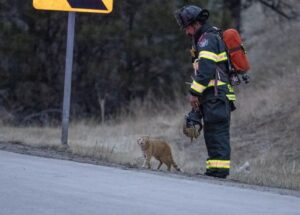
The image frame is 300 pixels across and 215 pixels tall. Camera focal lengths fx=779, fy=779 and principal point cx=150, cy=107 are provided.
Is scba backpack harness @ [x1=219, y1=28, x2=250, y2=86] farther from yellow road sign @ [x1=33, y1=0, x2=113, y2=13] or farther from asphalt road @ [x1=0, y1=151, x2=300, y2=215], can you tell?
yellow road sign @ [x1=33, y1=0, x2=113, y2=13]

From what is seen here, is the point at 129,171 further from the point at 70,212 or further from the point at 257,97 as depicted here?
the point at 257,97

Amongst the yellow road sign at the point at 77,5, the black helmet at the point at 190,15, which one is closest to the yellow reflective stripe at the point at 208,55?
the black helmet at the point at 190,15

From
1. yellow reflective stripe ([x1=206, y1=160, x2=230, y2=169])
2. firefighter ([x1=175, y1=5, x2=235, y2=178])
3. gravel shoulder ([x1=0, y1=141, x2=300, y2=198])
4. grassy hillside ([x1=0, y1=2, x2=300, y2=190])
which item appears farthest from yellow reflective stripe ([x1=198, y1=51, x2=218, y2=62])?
grassy hillside ([x1=0, y1=2, x2=300, y2=190])

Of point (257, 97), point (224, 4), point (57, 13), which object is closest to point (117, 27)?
point (57, 13)

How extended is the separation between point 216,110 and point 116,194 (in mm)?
2284

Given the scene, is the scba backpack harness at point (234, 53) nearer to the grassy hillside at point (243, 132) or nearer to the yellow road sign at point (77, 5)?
the grassy hillside at point (243, 132)

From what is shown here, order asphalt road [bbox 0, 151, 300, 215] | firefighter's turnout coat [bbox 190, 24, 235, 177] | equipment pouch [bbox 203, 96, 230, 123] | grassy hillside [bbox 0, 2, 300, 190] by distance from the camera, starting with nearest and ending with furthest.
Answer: asphalt road [bbox 0, 151, 300, 215]
firefighter's turnout coat [bbox 190, 24, 235, 177]
equipment pouch [bbox 203, 96, 230, 123]
grassy hillside [bbox 0, 2, 300, 190]

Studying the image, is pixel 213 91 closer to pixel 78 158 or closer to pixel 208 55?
pixel 208 55

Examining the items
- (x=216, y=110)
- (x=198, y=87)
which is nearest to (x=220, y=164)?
(x=216, y=110)

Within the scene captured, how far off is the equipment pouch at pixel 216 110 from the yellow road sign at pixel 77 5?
2886 mm

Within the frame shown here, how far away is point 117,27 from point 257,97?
5.07 meters

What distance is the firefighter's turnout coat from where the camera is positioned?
917cm

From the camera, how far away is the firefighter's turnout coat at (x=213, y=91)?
917cm

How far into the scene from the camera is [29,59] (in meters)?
21.2
